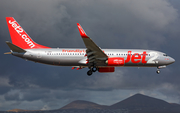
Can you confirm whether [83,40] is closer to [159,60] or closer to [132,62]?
[132,62]

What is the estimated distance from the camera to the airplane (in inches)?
2089

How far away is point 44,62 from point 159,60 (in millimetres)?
26151

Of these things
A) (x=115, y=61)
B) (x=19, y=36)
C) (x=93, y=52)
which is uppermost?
(x=19, y=36)

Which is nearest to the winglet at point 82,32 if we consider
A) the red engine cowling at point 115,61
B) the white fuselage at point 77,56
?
the white fuselage at point 77,56

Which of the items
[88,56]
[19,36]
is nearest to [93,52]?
[88,56]

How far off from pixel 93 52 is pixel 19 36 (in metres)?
19.5

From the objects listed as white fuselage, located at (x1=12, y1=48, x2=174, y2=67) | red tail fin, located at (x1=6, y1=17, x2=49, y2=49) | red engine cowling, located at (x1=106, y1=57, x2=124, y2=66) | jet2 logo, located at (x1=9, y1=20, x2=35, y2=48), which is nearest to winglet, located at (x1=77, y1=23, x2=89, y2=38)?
white fuselage, located at (x1=12, y1=48, x2=174, y2=67)

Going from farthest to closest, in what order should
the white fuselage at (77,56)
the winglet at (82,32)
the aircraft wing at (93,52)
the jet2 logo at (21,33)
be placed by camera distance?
the jet2 logo at (21,33)
the white fuselage at (77,56)
the aircraft wing at (93,52)
the winglet at (82,32)

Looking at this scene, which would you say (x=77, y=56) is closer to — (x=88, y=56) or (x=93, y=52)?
(x=88, y=56)

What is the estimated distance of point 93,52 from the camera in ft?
170

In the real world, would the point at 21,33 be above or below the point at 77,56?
above

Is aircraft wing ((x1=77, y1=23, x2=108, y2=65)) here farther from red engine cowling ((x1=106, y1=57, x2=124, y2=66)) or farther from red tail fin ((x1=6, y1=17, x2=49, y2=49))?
red tail fin ((x1=6, y1=17, x2=49, y2=49))

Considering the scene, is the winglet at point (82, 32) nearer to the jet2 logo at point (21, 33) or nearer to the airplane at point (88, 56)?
the airplane at point (88, 56)

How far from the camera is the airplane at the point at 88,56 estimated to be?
174 feet
